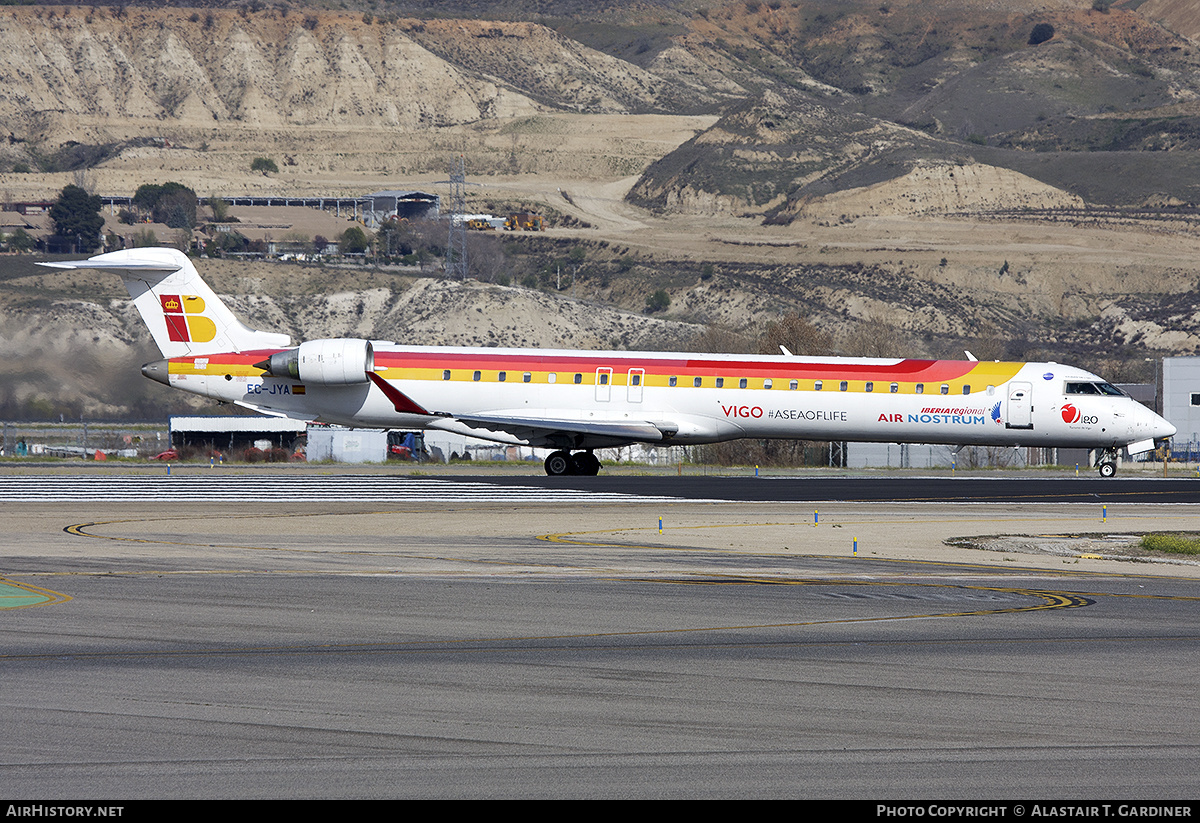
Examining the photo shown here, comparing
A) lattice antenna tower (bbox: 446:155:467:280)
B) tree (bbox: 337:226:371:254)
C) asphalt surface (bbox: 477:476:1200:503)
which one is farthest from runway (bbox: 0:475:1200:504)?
tree (bbox: 337:226:371:254)

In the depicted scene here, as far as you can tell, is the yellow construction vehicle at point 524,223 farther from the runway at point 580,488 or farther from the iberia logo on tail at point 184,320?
the iberia logo on tail at point 184,320

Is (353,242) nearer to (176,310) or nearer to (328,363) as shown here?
(176,310)

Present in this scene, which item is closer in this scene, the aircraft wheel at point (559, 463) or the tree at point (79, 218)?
the aircraft wheel at point (559, 463)

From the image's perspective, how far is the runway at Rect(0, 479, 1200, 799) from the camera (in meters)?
8.57

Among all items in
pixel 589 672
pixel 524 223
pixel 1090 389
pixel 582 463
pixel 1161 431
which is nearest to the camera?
pixel 589 672

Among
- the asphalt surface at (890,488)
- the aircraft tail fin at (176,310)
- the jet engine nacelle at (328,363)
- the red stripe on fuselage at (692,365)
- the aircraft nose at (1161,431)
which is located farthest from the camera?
the aircraft tail fin at (176,310)

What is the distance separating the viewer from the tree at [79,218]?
528ft

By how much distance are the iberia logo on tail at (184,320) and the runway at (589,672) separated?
59.2 ft

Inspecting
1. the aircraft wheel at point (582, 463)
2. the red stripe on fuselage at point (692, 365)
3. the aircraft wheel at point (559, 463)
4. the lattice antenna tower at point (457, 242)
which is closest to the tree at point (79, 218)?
the lattice antenna tower at point (457, 242)

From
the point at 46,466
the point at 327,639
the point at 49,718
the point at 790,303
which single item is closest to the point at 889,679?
the point at 327,639

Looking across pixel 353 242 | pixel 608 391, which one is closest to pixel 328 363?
pixel 608 391

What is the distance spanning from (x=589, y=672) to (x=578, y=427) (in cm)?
2467

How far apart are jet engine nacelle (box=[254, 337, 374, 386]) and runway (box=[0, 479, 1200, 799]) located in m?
15.5

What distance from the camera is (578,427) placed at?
36.1 meters
